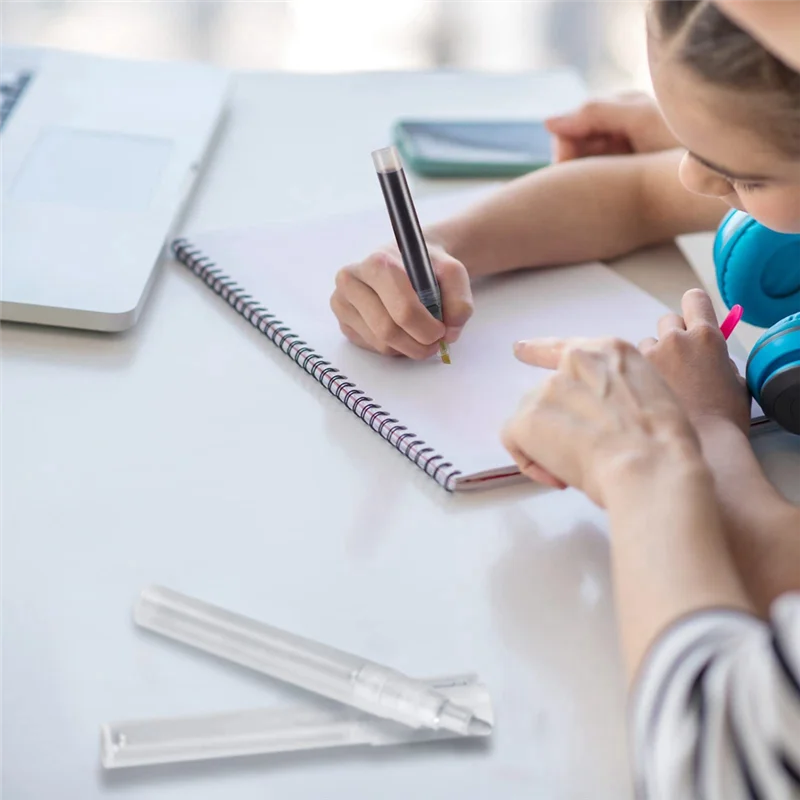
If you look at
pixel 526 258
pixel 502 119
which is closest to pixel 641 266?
pixel 526 258

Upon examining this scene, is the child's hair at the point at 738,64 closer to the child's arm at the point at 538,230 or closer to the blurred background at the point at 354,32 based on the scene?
the child's arm at the point at 538,230

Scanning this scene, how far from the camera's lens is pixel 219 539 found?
1.91ft

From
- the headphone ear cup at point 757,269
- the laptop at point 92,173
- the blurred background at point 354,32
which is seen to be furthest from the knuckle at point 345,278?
the blurred background at point 354,32

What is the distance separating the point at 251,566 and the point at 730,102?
1.00ft

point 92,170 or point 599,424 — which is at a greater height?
point 92,170

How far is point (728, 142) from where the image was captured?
1.82 feet

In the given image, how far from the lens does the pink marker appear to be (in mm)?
713

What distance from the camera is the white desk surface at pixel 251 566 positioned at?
0.48 meters

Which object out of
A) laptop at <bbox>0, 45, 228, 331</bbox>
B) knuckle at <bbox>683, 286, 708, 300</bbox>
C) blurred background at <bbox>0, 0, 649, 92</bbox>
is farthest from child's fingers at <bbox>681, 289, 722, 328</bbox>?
blurred background at <bbox>0, 0, 649, 92</bbox>

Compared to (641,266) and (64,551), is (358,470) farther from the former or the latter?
(641,266)

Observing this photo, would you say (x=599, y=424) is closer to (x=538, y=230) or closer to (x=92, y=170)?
(x=538, y=230)

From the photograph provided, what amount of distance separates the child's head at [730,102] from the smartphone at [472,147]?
0.36 meters

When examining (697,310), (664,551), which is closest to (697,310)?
(697,310)

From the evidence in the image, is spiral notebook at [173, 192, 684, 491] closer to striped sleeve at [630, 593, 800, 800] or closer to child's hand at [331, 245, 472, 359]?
child's hand at [331, 245, 472, 359]
